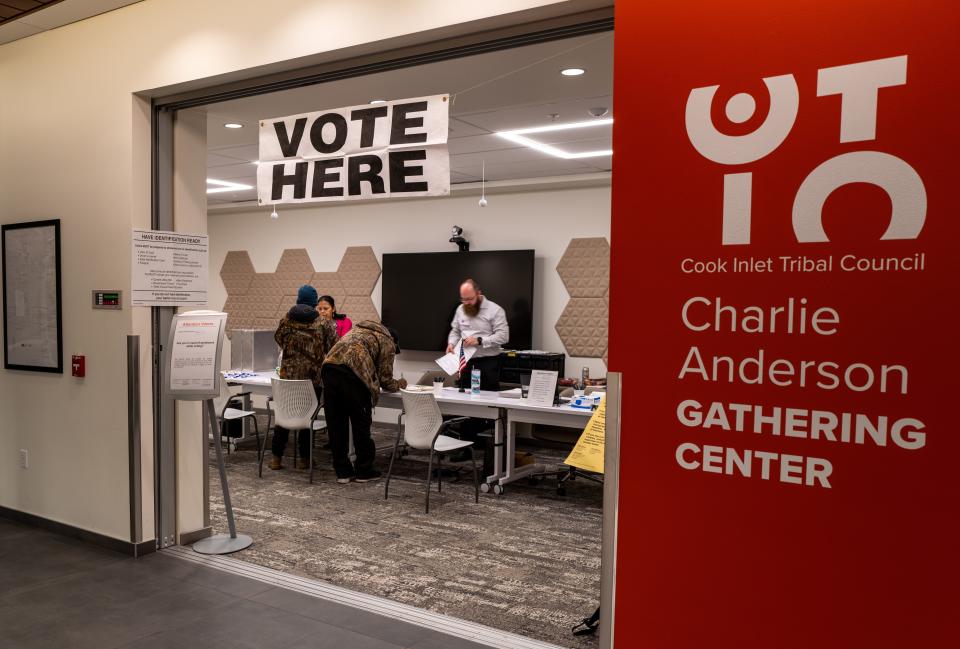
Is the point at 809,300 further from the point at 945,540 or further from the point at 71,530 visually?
the point at 71,530

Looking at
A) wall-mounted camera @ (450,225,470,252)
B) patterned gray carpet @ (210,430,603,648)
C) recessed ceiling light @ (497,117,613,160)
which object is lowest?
patterned gray carpet @ (210,430,603,648)

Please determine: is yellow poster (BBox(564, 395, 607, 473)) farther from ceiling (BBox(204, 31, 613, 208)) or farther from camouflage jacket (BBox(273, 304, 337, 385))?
camouflage jacket (BBox(273, 304, 337, 385))

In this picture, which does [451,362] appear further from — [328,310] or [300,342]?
[328,310]

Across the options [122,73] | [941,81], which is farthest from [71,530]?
[941,81]

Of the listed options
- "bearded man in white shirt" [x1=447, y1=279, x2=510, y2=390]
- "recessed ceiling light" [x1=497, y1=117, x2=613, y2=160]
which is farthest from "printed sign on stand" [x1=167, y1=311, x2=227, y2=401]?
"bearded man in white shirt" [x1=447, y1=279, x2=510, y2=390]

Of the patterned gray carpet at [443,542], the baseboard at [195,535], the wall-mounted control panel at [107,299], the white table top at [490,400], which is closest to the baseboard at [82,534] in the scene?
the baseboard at [195,535]

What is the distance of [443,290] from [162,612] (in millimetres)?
5631

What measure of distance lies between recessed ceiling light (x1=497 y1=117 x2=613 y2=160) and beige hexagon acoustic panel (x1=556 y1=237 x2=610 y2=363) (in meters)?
1.39

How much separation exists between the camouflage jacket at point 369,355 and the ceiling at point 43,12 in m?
2.81

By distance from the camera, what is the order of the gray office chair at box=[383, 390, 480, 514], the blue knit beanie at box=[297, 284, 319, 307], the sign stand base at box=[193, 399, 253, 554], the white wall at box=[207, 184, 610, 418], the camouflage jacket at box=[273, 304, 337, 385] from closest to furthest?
the sign stand base at box=[193, 399, 253, 554], the gray office chair at box=[383, 390, 480, 514], the camouflage jacket at box=[273, 304, 337, 385], the blue knit beanie at box=[297, 284, 319, 307], the white wall at box=[207, 184, 610, 418]

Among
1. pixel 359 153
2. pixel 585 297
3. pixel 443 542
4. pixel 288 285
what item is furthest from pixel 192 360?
pixel 288 285

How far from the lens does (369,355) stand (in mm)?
5676

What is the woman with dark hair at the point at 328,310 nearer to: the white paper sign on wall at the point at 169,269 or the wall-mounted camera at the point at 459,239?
the wall-mounted camera at the point at 459,239

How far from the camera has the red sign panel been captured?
1.60 meters
